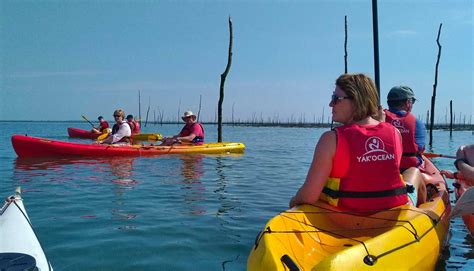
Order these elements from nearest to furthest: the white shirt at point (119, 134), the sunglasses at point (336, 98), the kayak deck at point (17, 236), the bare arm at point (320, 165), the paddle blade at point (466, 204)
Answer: the kayak deck at point (17, 236) → the bare arm at point (320, 165) → the sunglasses at point (336, 98) → the paddle blade at point (466, 204) → the white shirt at point (119, 134)

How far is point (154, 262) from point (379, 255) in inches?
84.9

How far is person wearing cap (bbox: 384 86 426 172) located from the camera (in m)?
5.08

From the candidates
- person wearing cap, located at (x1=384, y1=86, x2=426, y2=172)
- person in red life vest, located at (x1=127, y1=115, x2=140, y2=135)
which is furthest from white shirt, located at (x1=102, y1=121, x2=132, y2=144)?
person wearing cap, located at (x1=384, y1=86, x2=426, y2=172)

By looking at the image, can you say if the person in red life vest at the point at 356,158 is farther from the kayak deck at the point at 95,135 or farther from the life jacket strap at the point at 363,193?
the kayak deck at the point at 95,135

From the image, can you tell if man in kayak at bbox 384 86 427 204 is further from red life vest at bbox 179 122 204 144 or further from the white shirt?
the white shirt

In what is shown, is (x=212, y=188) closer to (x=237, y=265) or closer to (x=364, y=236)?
(x=237, y=265)

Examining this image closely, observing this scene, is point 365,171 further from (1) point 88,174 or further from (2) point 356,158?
(1) point 88,174

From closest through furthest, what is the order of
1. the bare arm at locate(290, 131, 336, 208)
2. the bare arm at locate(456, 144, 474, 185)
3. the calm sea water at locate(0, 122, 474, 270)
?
the bare arm at locate(290, 131, 336, 208)
the calm sea water at locate(0, 122, 474, 270)
the bare arm at locate(456, 144, 474, 185)

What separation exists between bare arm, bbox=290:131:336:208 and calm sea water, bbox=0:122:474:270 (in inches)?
45.6

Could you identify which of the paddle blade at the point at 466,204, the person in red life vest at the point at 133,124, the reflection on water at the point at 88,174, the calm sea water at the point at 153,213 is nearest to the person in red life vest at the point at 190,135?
the reflection on water at the point at 88,174

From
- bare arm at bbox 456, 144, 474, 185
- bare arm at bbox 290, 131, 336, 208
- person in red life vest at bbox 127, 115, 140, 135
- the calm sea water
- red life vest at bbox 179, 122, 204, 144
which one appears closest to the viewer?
bare arm at bbox 290, 131, 336, 208

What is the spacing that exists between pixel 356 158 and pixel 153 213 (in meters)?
3.44

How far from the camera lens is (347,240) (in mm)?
3156

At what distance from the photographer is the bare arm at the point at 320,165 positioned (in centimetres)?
301
